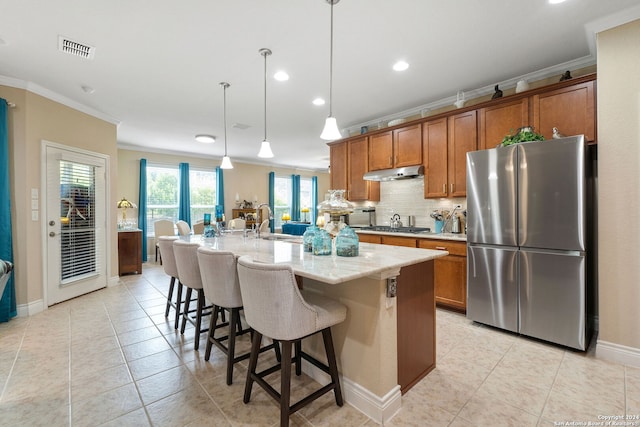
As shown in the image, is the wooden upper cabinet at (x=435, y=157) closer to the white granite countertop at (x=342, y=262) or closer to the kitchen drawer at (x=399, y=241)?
the kitchen drawer at (x=399, y=241)

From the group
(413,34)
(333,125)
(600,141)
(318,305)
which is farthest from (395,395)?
(413,34)

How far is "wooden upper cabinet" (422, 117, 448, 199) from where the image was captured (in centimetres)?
387

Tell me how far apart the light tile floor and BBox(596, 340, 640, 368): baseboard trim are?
0.09 metres

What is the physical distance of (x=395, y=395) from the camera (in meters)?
1.80

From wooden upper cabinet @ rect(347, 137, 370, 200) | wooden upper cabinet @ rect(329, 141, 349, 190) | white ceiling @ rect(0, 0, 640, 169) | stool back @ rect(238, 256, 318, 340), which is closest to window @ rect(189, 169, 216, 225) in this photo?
white ceiling @ rect(0, 0, 640, 169)

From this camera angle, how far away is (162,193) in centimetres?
732

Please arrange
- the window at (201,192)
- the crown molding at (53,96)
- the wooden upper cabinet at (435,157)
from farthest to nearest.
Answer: the window at (201,192), the wooden upper cabinet at (435,157), the crown molding at (53,96)

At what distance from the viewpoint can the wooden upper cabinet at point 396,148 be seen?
13.7 feet

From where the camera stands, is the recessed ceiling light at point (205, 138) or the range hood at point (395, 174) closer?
the range hood at point (395, 174)

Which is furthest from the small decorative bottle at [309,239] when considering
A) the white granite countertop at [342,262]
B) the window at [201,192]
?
the window at [201,192]

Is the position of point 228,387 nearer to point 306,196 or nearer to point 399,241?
point 399,241

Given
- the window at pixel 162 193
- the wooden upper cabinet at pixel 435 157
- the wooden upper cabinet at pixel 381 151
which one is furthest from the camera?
the window at pixel 162 193

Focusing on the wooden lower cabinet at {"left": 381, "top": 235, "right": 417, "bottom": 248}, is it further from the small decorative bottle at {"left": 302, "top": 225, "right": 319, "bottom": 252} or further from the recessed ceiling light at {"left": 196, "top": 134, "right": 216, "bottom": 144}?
the recessed ceiling light at {"left": 196, "top": 134, "right": 216, "bottom": 144}

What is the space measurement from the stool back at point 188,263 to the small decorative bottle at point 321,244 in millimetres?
1067
